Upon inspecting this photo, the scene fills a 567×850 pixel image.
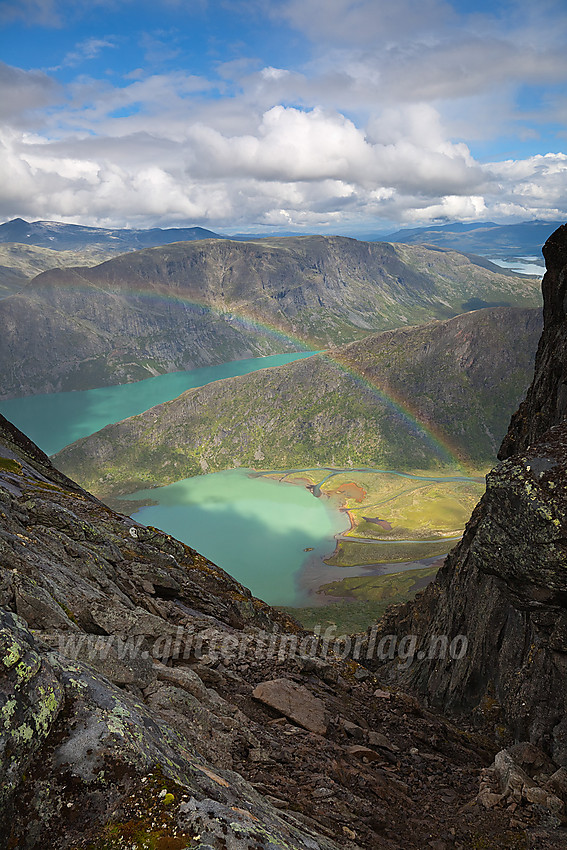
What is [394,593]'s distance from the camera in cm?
14200

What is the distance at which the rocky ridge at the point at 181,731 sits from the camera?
22.8 feet

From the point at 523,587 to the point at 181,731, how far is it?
10388mm

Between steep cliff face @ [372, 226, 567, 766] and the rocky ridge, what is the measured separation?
138 inches

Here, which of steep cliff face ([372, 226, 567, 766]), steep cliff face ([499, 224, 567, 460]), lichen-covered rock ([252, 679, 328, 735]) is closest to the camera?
steep cliff face ([372, 226, 567, 766])

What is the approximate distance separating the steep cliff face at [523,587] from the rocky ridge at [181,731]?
11.5ft

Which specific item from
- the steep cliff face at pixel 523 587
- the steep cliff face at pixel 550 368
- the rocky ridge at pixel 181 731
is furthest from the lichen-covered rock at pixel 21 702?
the steep cliff face at pixel 550 368

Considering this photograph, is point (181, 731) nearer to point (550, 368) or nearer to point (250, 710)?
point (250, 710)

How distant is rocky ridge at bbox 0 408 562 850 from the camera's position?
6957 mm

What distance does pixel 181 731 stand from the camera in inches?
480

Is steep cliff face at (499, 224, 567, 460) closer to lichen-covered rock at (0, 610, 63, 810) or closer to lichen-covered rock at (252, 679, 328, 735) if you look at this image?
lichen-covered rock at (252, 679, 328, 735)

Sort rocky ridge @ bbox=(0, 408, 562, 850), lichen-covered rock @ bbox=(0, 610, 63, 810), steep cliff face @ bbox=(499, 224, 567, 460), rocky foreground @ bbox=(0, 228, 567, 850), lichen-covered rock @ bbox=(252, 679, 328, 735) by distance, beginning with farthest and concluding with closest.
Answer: steep cliff face @ bbox=(499, 224, 567, 460)
lichen-covered rock @ bbox=(252, 679, 328, 735)
rocky foreground @ bbox=(0, 228, 567, 850)
rocky ridge @ bbox=(0, 408, 562, 850)
lichen-covered rock @ bbox=(0, 610, 63, 810)

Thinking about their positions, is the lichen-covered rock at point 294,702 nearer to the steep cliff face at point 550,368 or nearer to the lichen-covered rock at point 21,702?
the lichen-covered rock at point 21,702

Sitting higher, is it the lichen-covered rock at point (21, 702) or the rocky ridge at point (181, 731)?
the lichen-covered rock at point (21, 702)

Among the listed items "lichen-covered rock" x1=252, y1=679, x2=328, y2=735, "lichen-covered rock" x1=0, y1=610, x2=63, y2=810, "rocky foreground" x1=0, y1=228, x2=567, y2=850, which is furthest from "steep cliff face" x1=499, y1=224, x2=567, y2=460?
"lichen-covered rock" x1=0, y1=610, x2=63, y2=810
